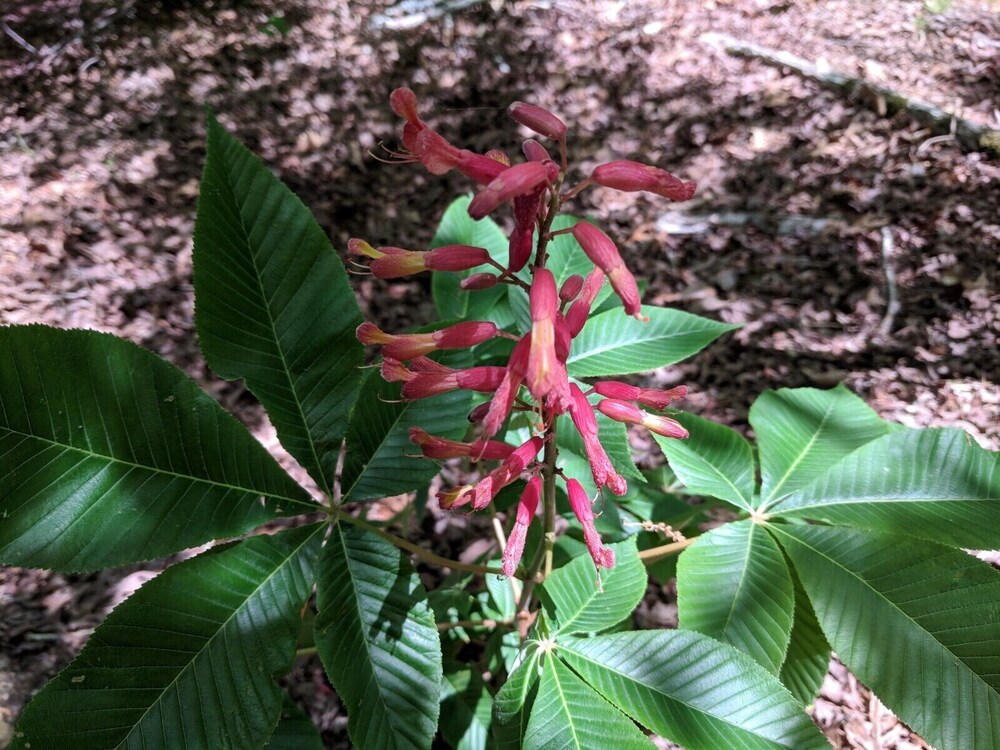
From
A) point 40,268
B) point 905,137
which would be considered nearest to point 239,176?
point 40,268

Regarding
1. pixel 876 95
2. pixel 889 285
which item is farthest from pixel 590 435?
pixel 876 95

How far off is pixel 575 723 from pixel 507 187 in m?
0.99

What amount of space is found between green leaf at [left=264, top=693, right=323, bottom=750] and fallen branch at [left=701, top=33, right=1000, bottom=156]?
5.25m

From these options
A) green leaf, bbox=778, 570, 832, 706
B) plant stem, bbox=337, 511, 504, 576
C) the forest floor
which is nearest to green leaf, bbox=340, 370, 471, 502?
plant stem, bbox=337, 511, 504, 576

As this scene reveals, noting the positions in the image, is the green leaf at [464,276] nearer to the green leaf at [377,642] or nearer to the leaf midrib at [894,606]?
the green leaf at [377,642]

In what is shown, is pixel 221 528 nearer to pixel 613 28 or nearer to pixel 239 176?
pixel 239 176

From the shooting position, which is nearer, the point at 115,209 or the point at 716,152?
the point at 115,209

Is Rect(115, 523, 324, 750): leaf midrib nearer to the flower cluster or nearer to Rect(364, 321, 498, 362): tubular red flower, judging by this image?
the flower cluster

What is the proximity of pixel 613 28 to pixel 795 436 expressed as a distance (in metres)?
5.30

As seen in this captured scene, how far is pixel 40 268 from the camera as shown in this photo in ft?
12.7

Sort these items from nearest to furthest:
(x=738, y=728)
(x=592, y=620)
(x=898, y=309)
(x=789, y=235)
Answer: (x=738, y=728) → (x=592, y=620) → (x=898, y=309) → (x=789, y=235)

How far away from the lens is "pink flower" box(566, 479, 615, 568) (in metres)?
1.21

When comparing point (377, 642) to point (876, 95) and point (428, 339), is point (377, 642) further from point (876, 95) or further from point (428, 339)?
point (876, 95)

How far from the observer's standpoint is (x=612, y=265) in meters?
1.07
